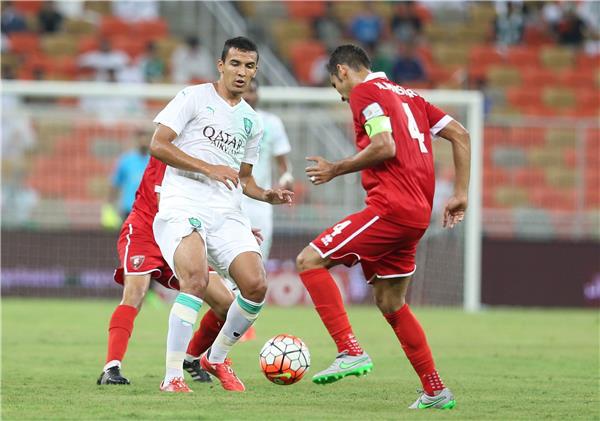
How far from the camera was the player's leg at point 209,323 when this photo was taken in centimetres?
868

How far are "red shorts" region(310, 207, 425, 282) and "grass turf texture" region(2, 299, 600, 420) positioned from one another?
92 centimetres

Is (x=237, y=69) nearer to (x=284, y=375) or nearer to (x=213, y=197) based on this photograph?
(x=213, y=197)

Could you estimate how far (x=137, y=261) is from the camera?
8.75 m

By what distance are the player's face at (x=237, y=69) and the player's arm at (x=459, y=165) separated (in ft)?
4.64

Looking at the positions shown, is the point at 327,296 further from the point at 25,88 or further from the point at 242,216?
the point at 25,88

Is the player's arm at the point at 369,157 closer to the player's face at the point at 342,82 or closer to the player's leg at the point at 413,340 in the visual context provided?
the player's face at the point at 342,82

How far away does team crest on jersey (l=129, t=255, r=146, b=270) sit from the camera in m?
8.74

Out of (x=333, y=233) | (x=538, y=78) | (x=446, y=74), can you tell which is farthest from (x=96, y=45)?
(x=333, y=233)

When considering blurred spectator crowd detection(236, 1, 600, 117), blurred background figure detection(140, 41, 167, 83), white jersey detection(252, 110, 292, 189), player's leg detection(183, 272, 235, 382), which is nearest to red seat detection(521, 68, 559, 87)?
blurred spectator crowd detection(236, 1, 600, 117)

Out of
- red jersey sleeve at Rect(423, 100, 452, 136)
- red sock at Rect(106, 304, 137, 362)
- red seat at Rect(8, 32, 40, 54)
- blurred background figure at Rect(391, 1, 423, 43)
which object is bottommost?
red sock at Rect(106, 304, 137, 362)

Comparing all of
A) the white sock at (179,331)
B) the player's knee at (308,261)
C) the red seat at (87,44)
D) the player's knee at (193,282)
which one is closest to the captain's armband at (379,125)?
the player's knee at (308,261)

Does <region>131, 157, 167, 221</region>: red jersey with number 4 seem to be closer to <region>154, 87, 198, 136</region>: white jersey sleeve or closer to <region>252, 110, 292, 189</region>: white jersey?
<region>154, 87, 198, 136</region>: white jersey sleeve

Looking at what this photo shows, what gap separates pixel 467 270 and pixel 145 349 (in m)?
7.44

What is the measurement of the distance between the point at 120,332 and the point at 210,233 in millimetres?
1004
